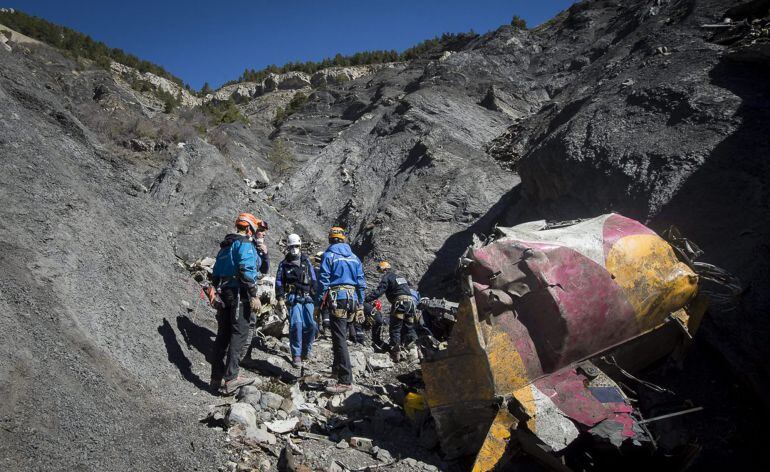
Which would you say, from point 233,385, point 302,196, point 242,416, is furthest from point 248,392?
point 302,196

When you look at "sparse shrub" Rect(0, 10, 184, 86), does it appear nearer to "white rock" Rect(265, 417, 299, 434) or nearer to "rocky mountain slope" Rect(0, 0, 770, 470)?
"rocky mountain slope" Rect(0, 0, 770, 470)

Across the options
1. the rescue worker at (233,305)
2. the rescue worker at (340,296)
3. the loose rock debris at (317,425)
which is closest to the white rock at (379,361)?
the loose rock debris at (317,425)

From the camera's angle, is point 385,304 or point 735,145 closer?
point 735,145

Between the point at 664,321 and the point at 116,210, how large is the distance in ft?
21.0

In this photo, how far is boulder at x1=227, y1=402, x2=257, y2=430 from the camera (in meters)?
3.63

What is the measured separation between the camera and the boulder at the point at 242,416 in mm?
3629

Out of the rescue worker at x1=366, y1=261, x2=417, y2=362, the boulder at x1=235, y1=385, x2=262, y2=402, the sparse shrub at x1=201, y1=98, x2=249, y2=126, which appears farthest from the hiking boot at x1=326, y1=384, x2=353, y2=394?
the sparse shrub at x1=201, y1=98, x2=249, y2=126

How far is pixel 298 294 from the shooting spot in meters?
6.02

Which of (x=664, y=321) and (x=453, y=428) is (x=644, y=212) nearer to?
(x=664, y=321)

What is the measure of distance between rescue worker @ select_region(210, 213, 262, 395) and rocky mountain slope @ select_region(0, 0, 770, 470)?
1.19ft

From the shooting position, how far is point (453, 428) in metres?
3.70

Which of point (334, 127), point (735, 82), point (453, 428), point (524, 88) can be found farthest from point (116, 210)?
point (524, 88)

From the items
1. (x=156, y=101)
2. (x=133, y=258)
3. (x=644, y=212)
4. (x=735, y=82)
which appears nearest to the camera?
(x=133, y=258)

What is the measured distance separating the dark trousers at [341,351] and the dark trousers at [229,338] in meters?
1.09
